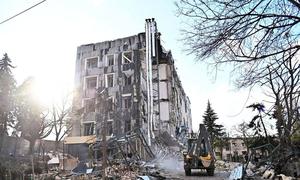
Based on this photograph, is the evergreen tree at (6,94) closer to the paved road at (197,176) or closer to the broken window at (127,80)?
the broken window at (127,80)

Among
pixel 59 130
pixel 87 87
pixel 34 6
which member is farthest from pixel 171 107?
pixel 34 6

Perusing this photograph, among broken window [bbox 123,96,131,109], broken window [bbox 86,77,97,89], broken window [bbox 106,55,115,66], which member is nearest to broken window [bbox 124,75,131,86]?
broken window [bbox 123,96,131,109]

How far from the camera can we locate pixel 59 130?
35.2m

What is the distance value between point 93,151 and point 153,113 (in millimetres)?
14650

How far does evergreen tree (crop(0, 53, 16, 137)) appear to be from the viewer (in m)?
30.4

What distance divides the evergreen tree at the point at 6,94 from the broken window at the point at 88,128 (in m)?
8.00

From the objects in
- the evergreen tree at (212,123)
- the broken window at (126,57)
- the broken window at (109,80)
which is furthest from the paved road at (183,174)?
the evergreen tree at (212,123)

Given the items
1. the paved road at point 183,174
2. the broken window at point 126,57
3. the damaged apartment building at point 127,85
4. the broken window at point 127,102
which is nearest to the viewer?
the paved road at point 183,174

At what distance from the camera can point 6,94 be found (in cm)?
3144

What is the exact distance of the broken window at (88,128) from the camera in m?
32.9

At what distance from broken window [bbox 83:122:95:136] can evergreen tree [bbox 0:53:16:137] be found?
8000mm

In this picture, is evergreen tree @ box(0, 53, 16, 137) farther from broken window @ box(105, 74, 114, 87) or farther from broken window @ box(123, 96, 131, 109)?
broken window @ box(123, 96, 131, 109)

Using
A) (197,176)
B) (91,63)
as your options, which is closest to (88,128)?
(91,63)

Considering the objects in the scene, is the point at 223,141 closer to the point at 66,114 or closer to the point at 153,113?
the point at 153,113
